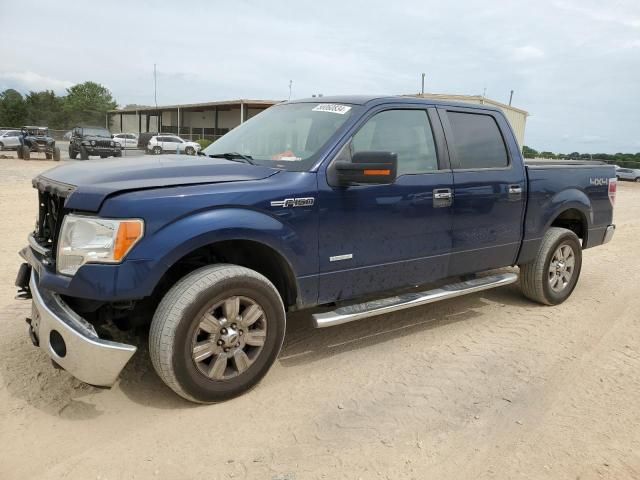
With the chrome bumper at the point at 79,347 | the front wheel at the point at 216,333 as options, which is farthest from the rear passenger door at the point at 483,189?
the chrome bumper at the point at 79,347

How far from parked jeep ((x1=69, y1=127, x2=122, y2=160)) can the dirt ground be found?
76.8ft

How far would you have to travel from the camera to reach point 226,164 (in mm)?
3475

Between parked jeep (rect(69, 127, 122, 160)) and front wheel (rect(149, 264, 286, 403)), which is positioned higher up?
parked jeep (rect(69, 127, 122, 160))

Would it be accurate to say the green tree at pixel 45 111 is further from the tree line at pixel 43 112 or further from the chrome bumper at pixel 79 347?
the chrome bumper at pixel 79 347

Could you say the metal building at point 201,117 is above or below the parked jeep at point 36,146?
Result: above

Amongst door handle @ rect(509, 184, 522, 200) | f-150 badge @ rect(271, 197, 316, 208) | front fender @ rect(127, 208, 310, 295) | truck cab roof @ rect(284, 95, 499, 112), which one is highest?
truck cab roof @ rect(284, 95, 499, 112)

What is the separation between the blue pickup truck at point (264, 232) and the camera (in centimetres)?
281

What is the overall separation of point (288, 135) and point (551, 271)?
313 cm

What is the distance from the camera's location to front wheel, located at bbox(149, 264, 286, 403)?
9.54 feet

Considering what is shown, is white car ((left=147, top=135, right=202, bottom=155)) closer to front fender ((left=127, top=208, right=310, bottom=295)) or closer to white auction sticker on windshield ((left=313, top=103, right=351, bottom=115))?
white auction sticker on windshield ((left=313, top=103, right=351, bottom=115))

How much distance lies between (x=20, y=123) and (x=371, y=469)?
71.4 metres

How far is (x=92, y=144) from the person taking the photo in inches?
1018

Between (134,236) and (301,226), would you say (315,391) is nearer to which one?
(301,226)

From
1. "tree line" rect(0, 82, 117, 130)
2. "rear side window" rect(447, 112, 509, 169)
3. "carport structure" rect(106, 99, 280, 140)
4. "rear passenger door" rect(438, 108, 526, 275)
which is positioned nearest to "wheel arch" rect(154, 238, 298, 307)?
"rear passenger door" rect(438, 108, 526, 275)
